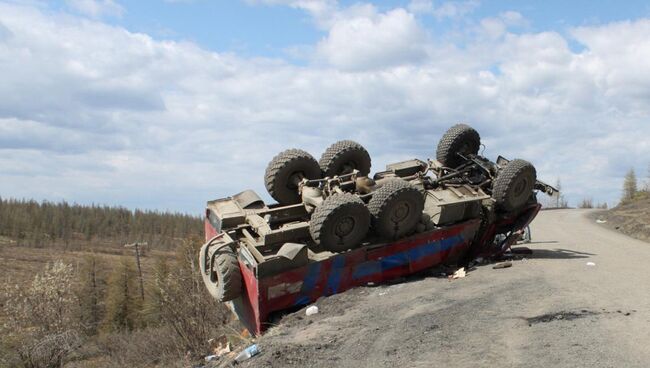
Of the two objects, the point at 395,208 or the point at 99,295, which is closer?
the point at 395,208

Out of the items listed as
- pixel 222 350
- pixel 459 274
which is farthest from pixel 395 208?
pixel 222 350

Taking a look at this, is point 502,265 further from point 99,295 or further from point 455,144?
point 99,295

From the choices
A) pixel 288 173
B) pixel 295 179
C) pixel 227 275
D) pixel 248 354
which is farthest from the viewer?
pixel 295 179

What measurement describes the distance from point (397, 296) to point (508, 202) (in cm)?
356

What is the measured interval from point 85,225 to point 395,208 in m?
72.4

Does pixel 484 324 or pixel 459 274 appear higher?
pixel 459 274

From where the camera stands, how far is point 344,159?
437 inches

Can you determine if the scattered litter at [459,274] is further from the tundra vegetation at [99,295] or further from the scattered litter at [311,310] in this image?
the tundra vegetation at [99,295]

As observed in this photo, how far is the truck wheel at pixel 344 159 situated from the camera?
36.0 ft

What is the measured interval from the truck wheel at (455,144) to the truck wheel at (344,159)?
5.40 ft

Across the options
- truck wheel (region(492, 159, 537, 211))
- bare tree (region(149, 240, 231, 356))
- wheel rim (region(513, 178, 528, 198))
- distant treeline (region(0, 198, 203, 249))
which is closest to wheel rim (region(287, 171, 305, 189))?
bare tree (region(149, 240, 231, 356))

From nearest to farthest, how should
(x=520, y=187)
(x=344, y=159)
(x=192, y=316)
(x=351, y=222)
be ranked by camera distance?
(x=351, y=222)
(x=192, y=316)
(x=520, y=187)
(x=344, y=159)

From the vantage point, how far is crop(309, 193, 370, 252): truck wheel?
27.8 ft

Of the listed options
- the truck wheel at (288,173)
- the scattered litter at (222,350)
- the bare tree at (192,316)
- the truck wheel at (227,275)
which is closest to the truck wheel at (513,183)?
the truck wheel at (288,173)
